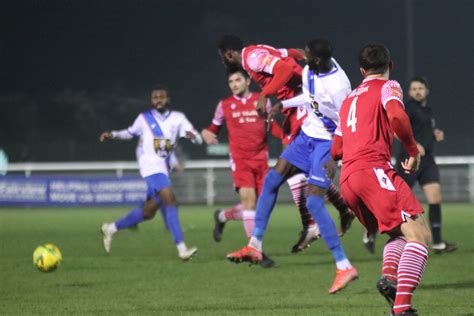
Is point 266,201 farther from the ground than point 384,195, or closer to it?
closer to it

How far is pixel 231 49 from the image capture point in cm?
1026

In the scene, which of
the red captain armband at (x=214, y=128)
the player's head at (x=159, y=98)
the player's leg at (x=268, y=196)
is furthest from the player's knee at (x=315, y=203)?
the player's head at (x=159, y=98)

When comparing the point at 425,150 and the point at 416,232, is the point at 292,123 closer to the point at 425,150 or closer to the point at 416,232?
the point at 425,150

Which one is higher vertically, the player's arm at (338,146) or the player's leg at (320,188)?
the player's arm at (338,146)

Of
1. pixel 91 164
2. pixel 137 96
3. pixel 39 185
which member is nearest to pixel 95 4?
pixel 137 96

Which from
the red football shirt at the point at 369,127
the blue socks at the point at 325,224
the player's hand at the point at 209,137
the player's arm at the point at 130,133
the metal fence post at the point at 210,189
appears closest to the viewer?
the red football shirt at the point at 369,127

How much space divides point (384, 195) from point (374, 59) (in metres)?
0.92

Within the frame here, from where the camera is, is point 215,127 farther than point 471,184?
No

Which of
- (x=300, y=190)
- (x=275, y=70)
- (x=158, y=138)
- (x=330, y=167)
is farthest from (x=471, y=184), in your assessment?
(x=330, y=167)

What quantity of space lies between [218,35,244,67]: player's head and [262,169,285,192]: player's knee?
4.02 feet

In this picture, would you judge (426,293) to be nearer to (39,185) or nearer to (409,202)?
(409,202)

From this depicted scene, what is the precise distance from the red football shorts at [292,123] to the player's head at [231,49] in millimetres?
721

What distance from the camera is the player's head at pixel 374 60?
6.81 meters

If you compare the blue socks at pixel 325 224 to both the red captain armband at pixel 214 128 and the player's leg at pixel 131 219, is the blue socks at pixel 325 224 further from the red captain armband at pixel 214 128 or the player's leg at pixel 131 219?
the player's leg at pixel 131 219
